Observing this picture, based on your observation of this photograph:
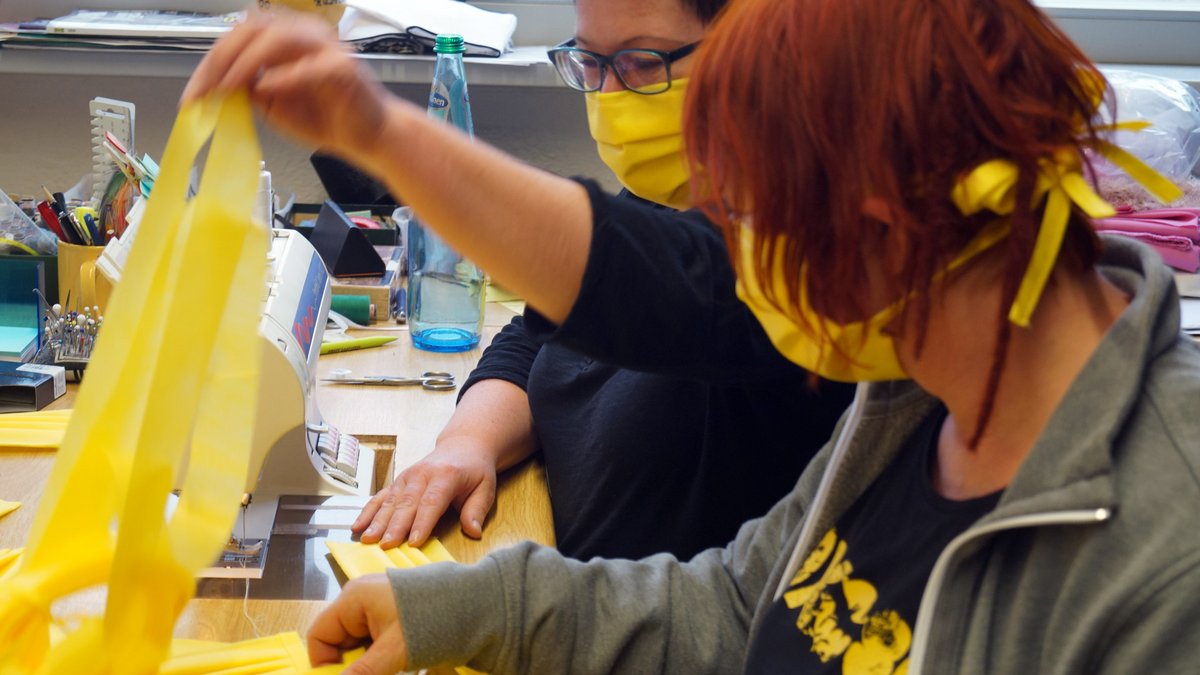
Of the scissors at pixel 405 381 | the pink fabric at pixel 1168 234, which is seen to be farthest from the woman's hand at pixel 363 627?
the pink fabric at pixel 1168 234

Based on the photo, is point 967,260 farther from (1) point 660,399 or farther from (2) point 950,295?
(1) point 660,399

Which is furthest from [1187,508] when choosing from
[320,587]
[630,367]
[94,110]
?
[94,110]

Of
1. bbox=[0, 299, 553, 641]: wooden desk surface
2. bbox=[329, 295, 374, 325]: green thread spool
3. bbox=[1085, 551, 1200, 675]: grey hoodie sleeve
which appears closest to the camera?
bbox=[1085, 551, 1200, 675]: grey hoodie sleeve

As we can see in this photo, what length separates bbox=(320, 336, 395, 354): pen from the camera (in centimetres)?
186

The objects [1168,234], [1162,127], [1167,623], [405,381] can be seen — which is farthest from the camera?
[1162,127]

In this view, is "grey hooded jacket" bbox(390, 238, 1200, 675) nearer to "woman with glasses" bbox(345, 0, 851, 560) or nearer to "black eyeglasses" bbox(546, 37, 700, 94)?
"woman with glasses" bbox(345, 0, 851, 560)

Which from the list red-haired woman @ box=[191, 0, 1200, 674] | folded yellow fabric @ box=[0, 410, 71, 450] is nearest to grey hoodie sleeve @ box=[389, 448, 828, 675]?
red-haired woman @ box=[191, 0, 1200, 674]

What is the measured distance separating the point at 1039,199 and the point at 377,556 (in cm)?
73

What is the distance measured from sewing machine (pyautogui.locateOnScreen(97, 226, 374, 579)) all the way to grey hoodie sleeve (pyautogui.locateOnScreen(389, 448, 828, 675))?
0.93 feet

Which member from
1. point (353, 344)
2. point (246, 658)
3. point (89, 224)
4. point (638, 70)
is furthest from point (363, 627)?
point (89, 224)

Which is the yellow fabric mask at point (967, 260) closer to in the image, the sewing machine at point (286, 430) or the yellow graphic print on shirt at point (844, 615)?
the yellow graphic print on shirt at point (844, 615)

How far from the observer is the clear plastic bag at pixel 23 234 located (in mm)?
1809

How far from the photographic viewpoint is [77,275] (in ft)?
5.80

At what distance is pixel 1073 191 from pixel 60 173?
7.71ft
